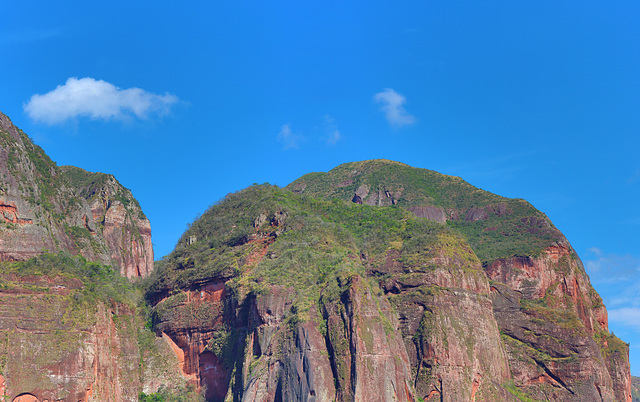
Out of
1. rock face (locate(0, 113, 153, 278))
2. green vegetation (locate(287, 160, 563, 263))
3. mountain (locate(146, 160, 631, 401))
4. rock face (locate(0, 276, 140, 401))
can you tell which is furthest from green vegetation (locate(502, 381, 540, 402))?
rock face (locate(0, 113, 153, 278))

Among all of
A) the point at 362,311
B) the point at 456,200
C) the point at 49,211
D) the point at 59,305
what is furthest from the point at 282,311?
the point at 456,200

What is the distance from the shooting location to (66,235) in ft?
322

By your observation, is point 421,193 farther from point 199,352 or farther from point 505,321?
point 199,352

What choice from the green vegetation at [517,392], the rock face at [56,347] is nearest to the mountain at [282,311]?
the rock face at [56,347]

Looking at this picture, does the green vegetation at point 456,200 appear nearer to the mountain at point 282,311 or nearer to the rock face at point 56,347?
the mountain at point 282,311

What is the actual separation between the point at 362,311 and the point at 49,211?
33504 mm

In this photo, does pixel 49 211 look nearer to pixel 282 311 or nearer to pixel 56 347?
pixel 56 347

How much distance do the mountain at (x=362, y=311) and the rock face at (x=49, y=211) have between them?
10729 millimetres

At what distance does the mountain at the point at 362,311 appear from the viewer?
277 feet

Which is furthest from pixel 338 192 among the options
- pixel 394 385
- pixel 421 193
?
pixel 394 385

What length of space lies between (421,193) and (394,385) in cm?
6840

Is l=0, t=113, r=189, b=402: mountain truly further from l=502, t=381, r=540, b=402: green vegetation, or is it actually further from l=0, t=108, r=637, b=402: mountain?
l=502, t=381, r=540, b=402: green vegetation

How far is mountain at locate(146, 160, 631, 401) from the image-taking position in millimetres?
84375

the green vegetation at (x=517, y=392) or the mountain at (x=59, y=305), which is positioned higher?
the mountain at (x=59, y=305)
